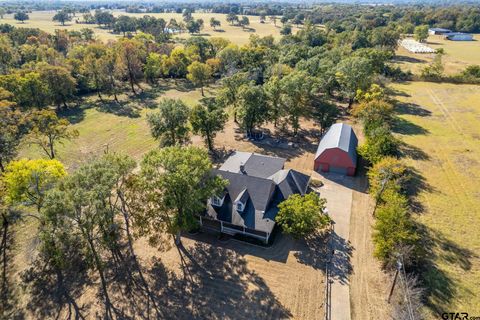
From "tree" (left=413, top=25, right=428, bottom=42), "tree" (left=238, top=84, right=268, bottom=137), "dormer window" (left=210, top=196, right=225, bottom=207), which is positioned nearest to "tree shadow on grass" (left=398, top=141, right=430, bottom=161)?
"tree" (left=238, top=84, right=268, bottom=137)

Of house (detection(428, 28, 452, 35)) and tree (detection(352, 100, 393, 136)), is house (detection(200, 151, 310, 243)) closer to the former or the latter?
tree (detection(352, 100, 393, 136))

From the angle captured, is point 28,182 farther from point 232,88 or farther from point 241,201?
point 232,88

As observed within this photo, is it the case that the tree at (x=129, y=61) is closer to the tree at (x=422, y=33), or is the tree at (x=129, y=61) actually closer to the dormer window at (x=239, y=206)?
the dormer window at (x=239, y=206)

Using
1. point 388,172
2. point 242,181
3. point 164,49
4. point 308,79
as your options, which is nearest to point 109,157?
point 242,181

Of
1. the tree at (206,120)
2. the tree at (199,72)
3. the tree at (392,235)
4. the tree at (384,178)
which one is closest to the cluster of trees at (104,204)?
the tree at (392,235)

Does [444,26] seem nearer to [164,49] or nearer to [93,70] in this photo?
[164,49]

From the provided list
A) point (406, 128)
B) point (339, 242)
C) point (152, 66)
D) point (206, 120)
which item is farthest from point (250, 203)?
point (152, 66)
